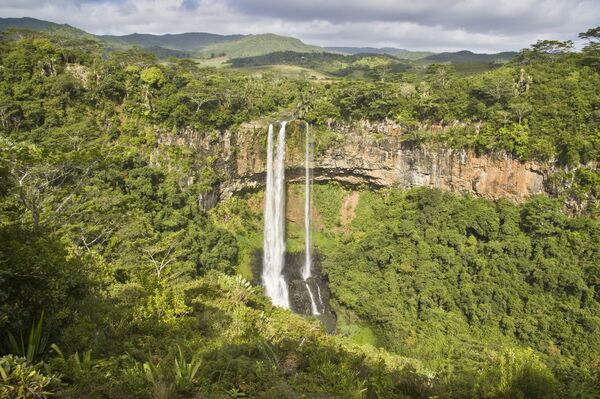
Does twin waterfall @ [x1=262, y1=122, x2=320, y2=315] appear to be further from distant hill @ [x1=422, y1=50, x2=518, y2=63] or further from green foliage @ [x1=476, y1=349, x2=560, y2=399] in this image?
distant hill @ [x1=422, y1=50, x2=518, y2=63]

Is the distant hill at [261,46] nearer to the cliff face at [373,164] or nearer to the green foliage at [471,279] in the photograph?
the cliff face at [373,164]

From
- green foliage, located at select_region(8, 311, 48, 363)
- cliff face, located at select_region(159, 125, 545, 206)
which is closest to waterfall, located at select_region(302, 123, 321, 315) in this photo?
cliff face, located at select_region(159, 125, 545, 206)

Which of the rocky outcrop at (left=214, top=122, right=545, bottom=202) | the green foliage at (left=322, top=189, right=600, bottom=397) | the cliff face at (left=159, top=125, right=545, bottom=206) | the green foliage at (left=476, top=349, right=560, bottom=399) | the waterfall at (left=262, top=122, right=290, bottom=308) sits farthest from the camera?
the waterfall at (left=262, top=122, right=290, bottom=308)

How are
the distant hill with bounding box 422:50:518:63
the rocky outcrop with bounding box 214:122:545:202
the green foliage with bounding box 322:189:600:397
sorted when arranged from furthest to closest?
the distant hill with bounding box 422:50:518:63, the rocky outcrop with bounding box 214:122:545:202, the green foliage with bounding box 322:189:600:397

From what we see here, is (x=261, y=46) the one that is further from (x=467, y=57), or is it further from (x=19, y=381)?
(x=19, y=381)

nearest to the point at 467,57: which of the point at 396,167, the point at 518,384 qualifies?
the point at 396,167

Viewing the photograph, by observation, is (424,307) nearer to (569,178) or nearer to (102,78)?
(569,178)

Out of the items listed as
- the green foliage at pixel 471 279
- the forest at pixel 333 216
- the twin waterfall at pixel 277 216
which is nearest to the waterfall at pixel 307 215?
the twin waterfall at pixel 277 216
